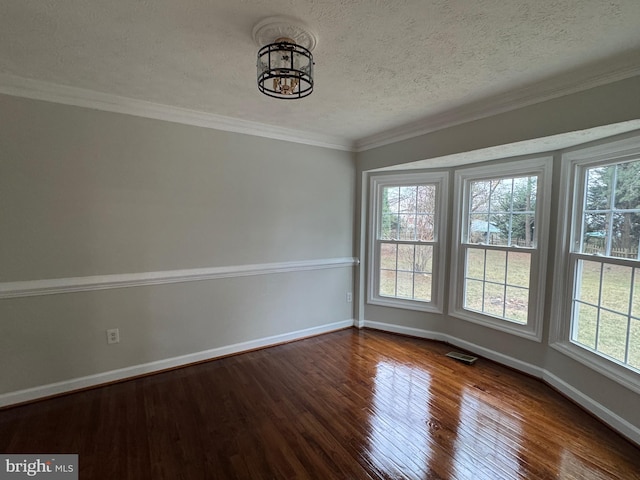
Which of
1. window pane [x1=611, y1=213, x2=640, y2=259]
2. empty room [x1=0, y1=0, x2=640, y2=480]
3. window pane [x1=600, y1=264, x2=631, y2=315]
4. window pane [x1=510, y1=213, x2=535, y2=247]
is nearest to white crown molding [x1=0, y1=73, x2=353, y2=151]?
empty room [x1=0, y1=0, x2=640, y2=480]

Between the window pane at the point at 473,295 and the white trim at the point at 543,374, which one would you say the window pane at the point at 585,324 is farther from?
the window pane at the point at 473,295

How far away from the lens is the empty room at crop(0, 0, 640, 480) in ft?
5.41

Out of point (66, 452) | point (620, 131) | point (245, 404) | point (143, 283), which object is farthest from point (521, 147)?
point (66, 452)

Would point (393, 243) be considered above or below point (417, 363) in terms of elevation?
above

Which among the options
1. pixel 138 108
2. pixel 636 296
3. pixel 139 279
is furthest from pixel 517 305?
pixel 138 108

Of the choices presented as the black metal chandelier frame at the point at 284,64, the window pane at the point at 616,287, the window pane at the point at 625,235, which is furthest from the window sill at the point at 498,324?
the black metal chandelier frame at the point at 284,64

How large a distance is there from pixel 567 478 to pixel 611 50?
2382 mm

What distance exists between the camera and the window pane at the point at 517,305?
2.82m

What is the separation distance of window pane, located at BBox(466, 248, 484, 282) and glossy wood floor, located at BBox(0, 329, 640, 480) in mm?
934

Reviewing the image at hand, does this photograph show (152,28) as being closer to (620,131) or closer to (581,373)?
(620,131)

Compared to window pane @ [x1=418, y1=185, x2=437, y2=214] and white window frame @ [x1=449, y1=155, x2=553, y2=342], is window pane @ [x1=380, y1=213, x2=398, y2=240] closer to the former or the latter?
window pane @ [x1=418, y1=185, x2=437, y2=214]

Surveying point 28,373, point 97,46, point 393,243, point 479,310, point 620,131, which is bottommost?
point 28,373

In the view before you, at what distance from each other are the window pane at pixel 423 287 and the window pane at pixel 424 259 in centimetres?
7

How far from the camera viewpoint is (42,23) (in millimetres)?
1513
